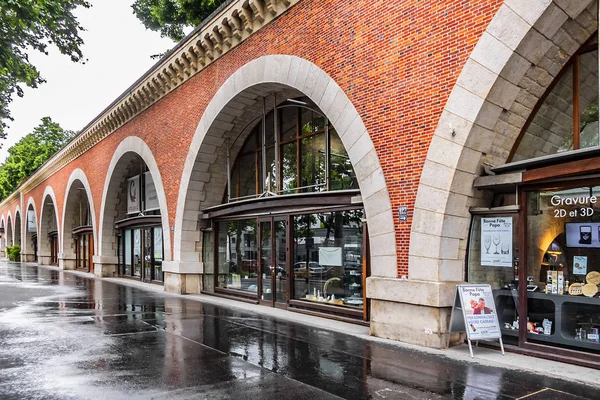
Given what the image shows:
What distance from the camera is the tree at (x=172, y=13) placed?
2638 centimetres

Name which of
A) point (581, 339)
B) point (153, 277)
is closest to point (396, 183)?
point (581, 339)

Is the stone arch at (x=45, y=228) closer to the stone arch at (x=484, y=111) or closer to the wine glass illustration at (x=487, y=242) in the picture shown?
the stone arch at (x=484, y=111)

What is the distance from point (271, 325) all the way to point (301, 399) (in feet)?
16.2

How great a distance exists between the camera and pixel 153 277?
21.4m

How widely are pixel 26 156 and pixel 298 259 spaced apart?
63.7 m

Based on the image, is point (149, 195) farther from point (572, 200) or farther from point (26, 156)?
point (26, 156)

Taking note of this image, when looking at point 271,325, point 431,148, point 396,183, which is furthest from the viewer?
point 271,325

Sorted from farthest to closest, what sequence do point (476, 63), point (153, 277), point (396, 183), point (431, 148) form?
1. point (153, 277)
2. point (396, 183)
3. point (431, 148)
4. point (476, 63)

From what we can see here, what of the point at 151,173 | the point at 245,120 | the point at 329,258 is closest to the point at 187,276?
the point at 151,173

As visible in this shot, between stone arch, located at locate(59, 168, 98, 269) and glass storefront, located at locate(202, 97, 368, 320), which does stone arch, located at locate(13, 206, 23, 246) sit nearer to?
stone arch, located at locate(59, 168, 98, 269)

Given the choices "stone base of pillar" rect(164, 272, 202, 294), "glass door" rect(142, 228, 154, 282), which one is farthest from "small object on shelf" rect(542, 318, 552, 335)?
"glass door" rect(142, 228, 154, 282)

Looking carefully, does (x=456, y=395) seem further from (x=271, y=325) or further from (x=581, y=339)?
(x=271, y=325)

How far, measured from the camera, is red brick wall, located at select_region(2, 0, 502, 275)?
8.08 meters

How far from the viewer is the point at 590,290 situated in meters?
7.14
